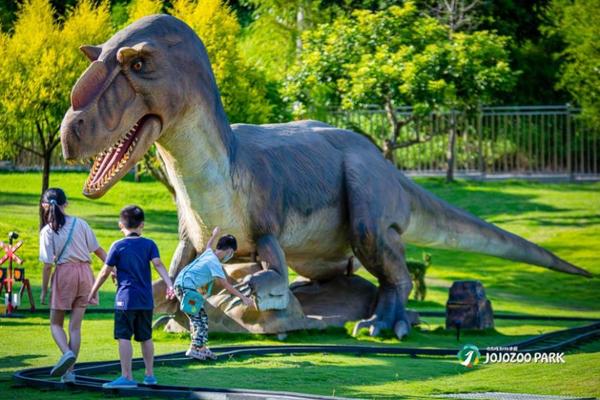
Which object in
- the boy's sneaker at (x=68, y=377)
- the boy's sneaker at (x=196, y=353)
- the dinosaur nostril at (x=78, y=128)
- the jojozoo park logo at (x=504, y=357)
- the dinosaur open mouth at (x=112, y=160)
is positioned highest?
the dinosaur nostril at (x=78, y=128)

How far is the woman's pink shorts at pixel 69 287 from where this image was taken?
37.6 feet

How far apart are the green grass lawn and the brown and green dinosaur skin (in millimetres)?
1089

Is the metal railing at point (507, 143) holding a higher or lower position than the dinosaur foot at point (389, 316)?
higher

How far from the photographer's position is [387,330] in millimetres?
15812

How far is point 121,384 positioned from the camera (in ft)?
34.0

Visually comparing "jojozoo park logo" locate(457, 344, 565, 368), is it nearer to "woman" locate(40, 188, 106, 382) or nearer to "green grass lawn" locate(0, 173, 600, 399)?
"green grass lawn" locate(0, 173, 600, 399)

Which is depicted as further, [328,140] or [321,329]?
[328,140]

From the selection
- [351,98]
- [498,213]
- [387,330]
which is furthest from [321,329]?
[498,213]

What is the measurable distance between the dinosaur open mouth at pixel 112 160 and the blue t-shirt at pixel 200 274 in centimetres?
116

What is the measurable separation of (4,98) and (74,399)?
14.8 metres

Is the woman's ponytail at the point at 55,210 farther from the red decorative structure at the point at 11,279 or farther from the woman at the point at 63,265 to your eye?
the red decorative structure at the point at 11,279

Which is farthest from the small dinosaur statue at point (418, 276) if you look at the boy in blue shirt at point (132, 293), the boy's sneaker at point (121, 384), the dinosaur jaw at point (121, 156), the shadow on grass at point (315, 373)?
the boy's sneaker at point (121, 384)

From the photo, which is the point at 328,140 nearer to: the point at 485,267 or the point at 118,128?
the point at 118,128

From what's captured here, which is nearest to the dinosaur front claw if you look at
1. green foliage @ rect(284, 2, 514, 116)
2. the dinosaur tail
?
the dinosaur tail
